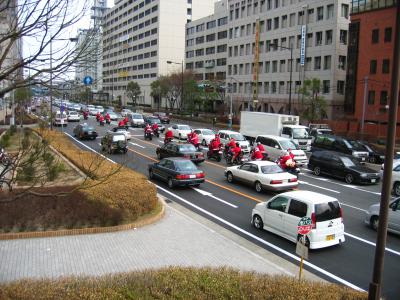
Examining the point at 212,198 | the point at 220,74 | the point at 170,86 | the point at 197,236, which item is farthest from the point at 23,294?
the point at 220,74

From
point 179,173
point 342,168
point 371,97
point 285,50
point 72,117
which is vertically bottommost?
point 72,117

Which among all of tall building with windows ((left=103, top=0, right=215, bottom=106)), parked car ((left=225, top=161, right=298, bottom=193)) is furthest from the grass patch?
tall building with windows ((left=103, top=0, right=215, bottom=106))

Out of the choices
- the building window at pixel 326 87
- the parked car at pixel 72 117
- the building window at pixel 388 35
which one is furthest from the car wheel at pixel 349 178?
the parked car at pixel 72 117

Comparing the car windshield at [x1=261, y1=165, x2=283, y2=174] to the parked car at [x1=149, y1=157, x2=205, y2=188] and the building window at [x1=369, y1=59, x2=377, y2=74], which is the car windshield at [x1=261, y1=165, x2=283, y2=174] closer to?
the parked car at [x1=149, y1=157, x2=205, y2=188]

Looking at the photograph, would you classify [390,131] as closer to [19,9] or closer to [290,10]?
[19,9]

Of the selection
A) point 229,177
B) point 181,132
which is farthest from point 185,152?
point 181,132

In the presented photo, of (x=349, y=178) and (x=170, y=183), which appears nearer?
(x=170, y=183)

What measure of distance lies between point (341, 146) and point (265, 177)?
521 inches

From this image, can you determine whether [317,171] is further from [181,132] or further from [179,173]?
[181,132]

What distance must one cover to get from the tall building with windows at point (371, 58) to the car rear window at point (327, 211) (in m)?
36.6

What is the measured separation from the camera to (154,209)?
15695 millimetres

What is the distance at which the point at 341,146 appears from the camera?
3094 cm

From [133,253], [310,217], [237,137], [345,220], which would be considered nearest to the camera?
[133,253]

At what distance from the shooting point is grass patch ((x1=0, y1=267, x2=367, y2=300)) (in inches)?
272
